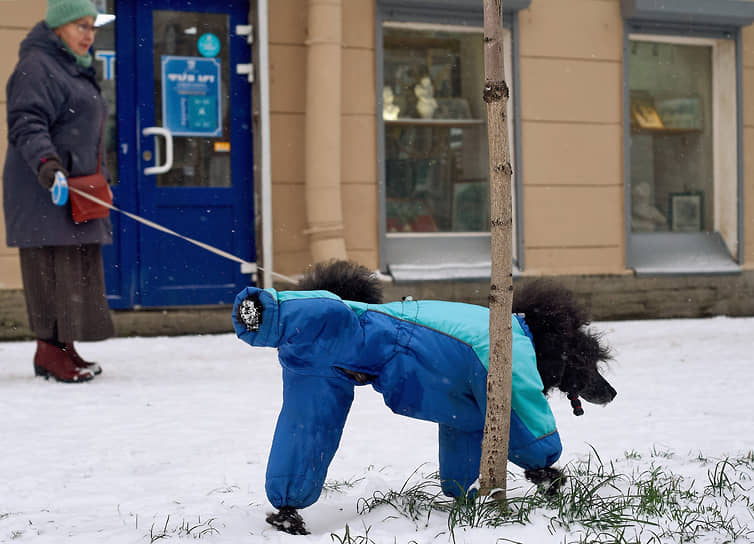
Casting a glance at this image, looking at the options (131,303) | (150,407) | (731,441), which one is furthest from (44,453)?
(131,303)

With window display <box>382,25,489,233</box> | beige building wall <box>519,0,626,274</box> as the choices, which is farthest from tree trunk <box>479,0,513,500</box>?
beige building wall <box>519,0,626,274</box>

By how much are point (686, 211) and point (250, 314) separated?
738 cm

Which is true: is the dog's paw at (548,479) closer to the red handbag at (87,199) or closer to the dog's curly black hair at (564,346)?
the dog's curly black hair at (564,346)

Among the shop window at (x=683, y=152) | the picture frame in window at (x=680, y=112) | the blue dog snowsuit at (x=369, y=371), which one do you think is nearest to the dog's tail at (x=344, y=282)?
the blue dog snowsuit at (x=369, y=371)

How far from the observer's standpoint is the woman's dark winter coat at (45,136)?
5172mm

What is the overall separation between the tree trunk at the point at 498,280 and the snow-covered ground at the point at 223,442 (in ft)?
0.69

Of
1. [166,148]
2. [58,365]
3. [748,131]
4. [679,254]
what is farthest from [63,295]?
[748,131]

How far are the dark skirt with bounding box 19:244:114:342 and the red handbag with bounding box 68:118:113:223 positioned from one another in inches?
9.4

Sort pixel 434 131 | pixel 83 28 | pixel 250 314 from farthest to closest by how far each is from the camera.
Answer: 1. pixel 434 131
2. pixel 83 28
3. pixel 250 314

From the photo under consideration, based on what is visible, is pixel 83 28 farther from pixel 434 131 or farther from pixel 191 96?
pixel 434 131

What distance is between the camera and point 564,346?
8.85ft

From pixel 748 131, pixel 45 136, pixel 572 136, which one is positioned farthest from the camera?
pixel 748 131

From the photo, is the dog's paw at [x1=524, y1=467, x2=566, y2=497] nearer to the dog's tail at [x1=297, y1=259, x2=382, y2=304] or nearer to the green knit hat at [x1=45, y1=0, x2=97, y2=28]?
the dog's tail at [x1=297, y1=259, x2=382, y2=304]

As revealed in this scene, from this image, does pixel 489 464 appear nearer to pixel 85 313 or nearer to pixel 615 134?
pixel 85 313
